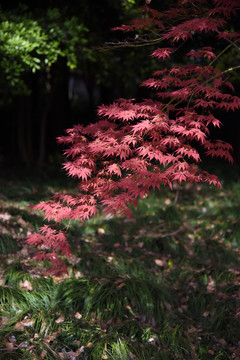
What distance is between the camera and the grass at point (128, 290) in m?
3.95

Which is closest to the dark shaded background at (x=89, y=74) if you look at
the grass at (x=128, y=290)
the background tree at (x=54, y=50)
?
the background tree at (x=54, y=50)

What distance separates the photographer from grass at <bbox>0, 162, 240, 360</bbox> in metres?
3.95

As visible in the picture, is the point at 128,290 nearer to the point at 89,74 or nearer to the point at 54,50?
the point at 54,50

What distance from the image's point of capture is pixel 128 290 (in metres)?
4.68

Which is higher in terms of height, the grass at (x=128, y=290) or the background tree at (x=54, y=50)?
the background tree at (x=54, y=50)

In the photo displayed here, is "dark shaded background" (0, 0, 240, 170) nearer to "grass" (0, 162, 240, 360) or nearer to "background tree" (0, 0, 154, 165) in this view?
"background tree" (0, 0, 154, 165)

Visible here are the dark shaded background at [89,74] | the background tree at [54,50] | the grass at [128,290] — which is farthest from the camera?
the dark shaded background at [89,74]

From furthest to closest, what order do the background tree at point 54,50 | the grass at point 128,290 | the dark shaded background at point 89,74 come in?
the dark shaded background at point 89,74, the background tree at point 54,50, the grass at point 128,290

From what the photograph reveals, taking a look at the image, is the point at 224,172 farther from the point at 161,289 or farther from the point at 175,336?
the point at 175,336

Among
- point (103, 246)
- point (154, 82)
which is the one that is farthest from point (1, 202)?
point (154, 82)

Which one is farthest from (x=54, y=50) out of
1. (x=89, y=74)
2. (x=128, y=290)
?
(x=128, y=290)

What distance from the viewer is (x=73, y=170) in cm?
369

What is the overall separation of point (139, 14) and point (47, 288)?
4.86 metres

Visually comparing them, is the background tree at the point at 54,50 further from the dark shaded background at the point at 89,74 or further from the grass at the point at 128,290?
the grass at the point at 128,290
